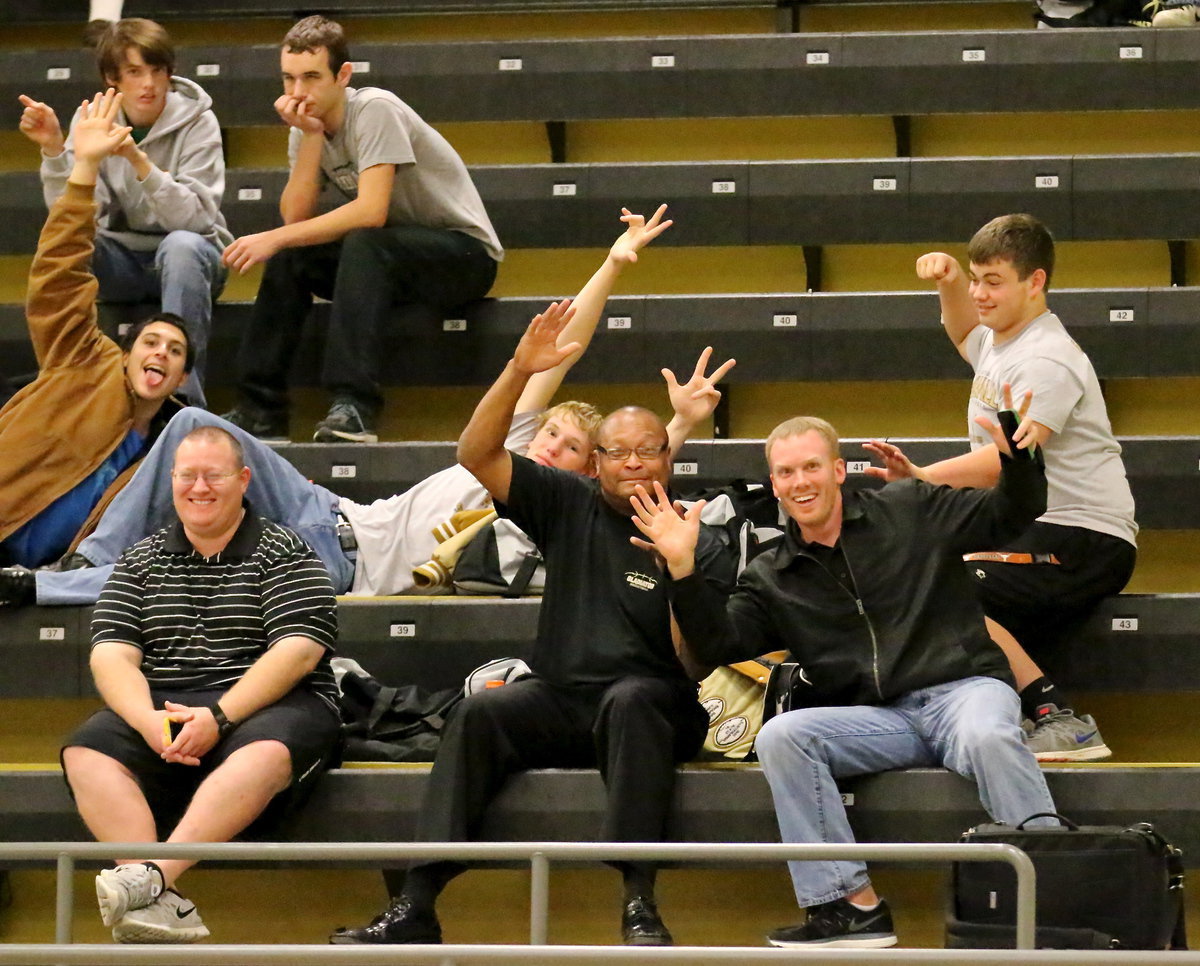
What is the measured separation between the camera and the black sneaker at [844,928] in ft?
10.5

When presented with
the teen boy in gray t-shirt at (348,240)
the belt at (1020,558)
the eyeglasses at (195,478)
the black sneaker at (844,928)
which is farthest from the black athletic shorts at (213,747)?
the belt at (1020,558)

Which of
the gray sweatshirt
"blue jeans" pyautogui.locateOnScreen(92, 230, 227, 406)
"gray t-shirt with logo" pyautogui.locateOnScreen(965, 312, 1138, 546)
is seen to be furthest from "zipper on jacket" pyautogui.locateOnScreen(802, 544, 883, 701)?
the gray sweatshirt

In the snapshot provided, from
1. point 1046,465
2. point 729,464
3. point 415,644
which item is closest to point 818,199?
point 729,464

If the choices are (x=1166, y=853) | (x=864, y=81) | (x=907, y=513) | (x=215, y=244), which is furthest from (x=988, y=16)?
(x=1166, y=853)

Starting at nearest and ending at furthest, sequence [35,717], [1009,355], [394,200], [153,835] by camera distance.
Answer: [153,835], [1009,355], [35,717], [394,200]

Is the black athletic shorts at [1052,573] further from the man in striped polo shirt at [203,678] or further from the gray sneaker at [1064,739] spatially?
the man in striped polo shirt at [203,678]

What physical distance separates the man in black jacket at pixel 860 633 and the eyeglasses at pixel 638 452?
10cm

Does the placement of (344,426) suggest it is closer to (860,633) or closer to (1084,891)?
(860,633)

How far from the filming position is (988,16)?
21.0 ft

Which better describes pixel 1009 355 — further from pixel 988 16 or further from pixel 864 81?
pixel 988 16

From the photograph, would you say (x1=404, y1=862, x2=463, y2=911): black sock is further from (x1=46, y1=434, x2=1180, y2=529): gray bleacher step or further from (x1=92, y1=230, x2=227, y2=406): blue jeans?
(x1=92, y1=230, x2=227, y2=406): blue jeans

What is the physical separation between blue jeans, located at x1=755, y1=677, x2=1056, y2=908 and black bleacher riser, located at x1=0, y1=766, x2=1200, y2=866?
0.06 meters

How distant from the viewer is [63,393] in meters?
4.29

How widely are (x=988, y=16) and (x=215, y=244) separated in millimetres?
2977
